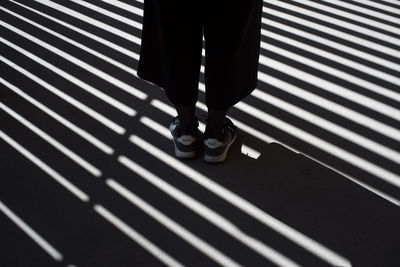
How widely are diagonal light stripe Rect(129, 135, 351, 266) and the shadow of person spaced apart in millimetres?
16

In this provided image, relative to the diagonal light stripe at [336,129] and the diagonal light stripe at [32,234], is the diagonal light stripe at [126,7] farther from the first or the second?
the diagonal light stripe at [32,234]

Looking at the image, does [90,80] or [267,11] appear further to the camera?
[267,11]

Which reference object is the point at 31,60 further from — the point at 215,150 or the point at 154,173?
the point at 215,150

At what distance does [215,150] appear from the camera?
1417mm

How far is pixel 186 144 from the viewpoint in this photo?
1433 mm

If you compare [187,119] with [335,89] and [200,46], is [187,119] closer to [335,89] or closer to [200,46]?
[200,46]

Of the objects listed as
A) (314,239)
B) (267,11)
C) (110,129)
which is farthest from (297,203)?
(267,11)

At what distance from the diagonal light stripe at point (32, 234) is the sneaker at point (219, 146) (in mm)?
552

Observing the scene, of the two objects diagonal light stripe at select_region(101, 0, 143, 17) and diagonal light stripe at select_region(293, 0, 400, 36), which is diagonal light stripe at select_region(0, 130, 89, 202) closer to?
diagonal light stripe at select_region(101, 0, 143, 17)

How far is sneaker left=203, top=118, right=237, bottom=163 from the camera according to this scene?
1.41 meters

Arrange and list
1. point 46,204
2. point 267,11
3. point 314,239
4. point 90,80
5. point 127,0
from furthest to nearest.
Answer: point 127,0 < point 267,11 < point 90,80 < point 46,204 < point 314,239

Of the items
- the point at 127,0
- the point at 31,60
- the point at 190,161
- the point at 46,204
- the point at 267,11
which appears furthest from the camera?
the point at 127,0

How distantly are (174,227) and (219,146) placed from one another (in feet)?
1.01

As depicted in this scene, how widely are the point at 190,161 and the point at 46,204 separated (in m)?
0.48
